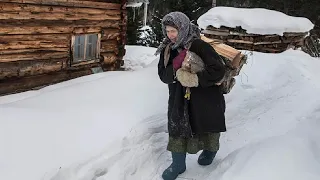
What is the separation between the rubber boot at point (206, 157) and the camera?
4.21 m

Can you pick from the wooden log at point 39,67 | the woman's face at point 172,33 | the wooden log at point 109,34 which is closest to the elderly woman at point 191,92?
the woman's face at point 172,33

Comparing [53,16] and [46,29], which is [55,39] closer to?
[46,29]

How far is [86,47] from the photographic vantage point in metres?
9.70

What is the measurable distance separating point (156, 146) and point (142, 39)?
15346 mm

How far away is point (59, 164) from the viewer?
371cm

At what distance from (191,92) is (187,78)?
23 centimetres

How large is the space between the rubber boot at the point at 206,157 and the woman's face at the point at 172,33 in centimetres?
148

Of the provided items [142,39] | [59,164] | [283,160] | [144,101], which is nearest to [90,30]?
[144,101]

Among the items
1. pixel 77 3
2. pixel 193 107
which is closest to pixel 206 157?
pixel 193 107

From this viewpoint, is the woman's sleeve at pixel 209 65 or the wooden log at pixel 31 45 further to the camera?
the wooden log at pixel 31 45

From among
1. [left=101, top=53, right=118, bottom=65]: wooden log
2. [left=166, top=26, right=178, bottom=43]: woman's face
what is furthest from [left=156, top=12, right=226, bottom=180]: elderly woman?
[left=101, top=53, right=118, bottom=65]: wooden log

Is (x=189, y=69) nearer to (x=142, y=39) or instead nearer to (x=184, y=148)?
(x=184, y=148)

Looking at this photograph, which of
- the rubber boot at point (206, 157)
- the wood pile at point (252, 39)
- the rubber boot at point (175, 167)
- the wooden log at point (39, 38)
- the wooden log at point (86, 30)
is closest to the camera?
the rubber boot at point (175, 167)

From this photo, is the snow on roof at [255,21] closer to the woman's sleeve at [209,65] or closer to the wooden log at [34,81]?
the wooden log at [34,81]
